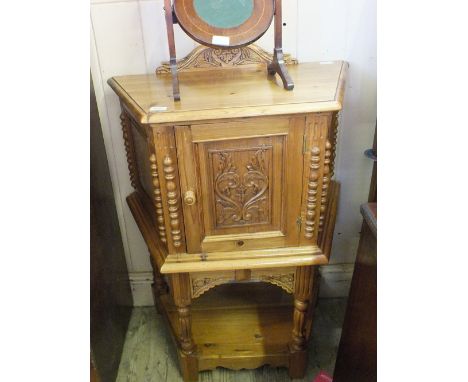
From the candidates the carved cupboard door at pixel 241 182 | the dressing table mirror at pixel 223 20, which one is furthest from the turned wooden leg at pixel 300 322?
Answer: the dressing table mirror at pixel 223 20

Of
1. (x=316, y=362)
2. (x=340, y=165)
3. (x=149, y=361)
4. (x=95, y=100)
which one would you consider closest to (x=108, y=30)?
(x=95, y=100)

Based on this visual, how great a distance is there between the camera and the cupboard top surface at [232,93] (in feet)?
3.09

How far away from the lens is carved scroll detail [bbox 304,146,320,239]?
1.01 metres

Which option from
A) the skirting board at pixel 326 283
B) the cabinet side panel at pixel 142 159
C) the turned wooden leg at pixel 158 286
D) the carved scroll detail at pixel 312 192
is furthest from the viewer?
the skirting board at pixel 326 283

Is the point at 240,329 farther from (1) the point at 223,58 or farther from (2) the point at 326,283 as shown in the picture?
(1) the point at 223,58

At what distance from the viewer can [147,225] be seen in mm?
1323

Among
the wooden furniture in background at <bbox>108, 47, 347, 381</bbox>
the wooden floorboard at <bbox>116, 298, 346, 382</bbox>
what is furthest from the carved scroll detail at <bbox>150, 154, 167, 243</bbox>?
the wooden floorboard at <bbox>116, 298, 346, 382</bbox>

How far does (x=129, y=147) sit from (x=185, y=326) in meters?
0.62

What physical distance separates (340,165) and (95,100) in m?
0.93

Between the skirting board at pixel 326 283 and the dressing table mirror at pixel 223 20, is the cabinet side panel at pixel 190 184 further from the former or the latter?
the skirting board at pixel 326 283

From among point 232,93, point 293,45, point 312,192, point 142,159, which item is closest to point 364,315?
point 312,192

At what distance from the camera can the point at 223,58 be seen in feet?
4.17

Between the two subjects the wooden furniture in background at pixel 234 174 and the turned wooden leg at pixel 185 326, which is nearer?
the wooden furniture in background at pixel 234 174

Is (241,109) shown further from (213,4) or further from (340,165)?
(340,165)
